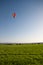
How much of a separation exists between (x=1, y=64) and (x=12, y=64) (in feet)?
3.57

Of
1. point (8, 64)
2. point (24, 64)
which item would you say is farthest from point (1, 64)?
point (24, 64)

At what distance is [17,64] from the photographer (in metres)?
18.7

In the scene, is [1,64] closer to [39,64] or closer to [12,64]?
[12,64]

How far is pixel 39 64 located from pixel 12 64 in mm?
2652

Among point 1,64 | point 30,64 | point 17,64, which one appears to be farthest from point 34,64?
point 1,64

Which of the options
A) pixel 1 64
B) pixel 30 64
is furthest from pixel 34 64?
pixel 1 64

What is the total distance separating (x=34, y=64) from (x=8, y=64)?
8.39 ft

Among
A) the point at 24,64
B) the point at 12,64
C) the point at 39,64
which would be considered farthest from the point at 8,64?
the point at 39,64

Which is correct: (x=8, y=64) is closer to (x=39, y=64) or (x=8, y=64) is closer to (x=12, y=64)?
(x=12, y=64)

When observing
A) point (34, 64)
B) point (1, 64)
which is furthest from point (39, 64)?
point (1, 64)

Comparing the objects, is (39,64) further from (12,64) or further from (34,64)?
(12,64)

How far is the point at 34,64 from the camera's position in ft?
60.4

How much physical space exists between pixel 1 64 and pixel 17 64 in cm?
159

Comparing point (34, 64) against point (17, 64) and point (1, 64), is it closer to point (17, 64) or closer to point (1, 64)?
point (17, 64)
